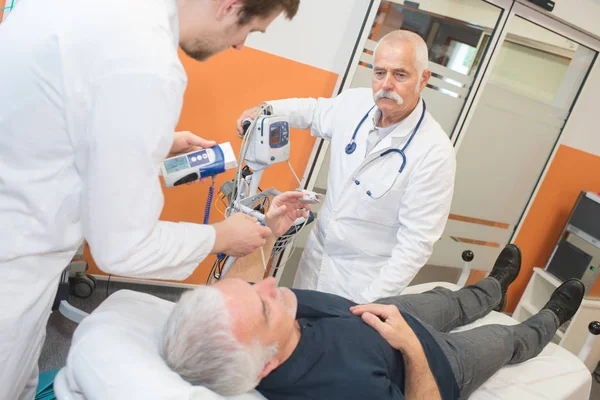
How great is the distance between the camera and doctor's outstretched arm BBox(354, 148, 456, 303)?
5.98 ft

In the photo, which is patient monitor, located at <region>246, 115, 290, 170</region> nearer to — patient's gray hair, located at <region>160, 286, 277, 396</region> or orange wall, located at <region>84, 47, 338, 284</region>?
patient's gray hair, located at <region>160, 286, 277, 396</region>

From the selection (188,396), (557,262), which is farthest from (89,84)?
(557,262)

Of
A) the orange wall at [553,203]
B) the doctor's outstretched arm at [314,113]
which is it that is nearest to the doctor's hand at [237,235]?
the doctor's outstretched arm at [314,113]

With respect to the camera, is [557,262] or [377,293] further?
[557,262]

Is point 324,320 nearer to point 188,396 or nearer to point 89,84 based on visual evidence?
point 188,396

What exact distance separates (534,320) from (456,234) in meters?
1.46

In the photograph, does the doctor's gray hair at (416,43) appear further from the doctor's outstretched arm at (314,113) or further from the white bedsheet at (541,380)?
the white bedsheet at (541,380)

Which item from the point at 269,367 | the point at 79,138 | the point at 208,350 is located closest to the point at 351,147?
the point at 269,367

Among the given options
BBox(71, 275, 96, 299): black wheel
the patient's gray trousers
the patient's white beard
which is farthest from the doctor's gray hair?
BBox(71, 275, 96, 299): black wheel

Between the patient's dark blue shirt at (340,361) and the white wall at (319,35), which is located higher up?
the white wall at (319,35)

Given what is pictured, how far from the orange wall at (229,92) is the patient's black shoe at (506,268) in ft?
4.18

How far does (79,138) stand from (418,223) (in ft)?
4.25

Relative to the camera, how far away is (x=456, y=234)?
3590 millimetres

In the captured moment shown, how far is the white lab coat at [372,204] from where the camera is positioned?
72.4 inches
